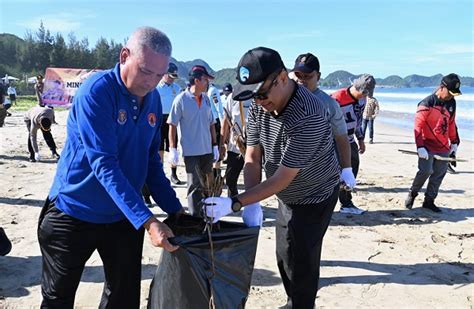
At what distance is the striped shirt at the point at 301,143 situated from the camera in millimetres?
2270

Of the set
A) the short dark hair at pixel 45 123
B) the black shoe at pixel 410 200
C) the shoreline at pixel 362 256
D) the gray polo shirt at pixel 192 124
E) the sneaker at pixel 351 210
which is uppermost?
the gray polo shirt at pixel 192 124

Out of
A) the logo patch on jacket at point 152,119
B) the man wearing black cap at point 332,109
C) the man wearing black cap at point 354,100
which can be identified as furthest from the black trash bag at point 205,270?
the man wearing black cap at point 354,100

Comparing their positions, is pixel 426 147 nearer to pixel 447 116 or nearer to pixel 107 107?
pixel 447 116

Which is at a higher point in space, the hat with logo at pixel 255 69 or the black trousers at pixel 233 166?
the hat with logo at pixel 255 69

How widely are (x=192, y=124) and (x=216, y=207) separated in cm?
288

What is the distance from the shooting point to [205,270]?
82.4 inches

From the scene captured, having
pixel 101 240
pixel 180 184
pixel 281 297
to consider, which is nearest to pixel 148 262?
pixel 281 297

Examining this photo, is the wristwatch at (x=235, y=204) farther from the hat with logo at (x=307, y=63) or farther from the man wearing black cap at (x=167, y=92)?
the man wearing black cap at (x=167, y=92)

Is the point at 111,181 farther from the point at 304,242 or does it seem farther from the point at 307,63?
the point at 307,63

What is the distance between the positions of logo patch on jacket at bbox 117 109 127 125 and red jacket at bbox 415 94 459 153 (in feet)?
16.3

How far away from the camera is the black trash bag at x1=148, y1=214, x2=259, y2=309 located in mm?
2062

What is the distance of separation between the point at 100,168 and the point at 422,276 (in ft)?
10.6

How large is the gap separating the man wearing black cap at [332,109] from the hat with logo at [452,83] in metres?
2.31

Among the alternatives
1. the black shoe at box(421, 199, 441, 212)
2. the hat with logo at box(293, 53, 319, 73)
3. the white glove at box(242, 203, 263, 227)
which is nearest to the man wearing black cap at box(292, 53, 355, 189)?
the hat with logo at box(293, 53, 319, 73)
